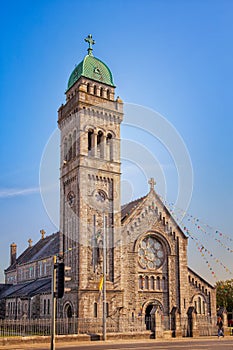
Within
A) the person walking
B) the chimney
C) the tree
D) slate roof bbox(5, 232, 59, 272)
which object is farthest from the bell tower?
the tree

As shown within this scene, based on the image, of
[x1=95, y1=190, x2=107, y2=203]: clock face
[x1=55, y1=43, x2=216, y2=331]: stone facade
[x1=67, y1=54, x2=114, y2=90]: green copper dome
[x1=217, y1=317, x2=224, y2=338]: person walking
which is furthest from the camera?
[x1=67, y1=54, x2=114, y2=90]: green copper dome

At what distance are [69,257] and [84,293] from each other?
15.9ft

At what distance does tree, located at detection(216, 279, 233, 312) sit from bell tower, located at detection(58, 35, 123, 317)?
4675 cm

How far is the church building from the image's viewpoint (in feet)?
146

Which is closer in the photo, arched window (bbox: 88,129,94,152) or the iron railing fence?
the iron railing fence

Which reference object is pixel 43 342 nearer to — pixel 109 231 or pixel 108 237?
pixel 108 237

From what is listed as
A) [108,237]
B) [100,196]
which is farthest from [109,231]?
[100,196]

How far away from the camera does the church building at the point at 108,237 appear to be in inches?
1756

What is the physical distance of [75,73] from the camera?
52.2 metres

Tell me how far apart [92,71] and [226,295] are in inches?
2288

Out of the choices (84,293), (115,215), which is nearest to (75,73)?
(115,215)

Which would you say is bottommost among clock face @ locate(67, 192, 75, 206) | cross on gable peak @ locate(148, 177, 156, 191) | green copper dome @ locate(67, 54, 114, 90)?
clock face @ locate(67, 192, 75, 206)

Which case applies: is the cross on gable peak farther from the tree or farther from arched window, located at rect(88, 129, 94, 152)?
the tree

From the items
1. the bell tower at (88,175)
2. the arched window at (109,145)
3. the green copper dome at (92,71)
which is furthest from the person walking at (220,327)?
the green copper dome at (92,71)
